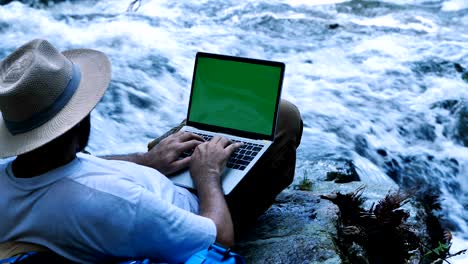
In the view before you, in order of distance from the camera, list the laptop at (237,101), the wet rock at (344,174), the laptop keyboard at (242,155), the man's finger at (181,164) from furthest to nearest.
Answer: the wet rock at (344,174) → the laptop at (237,101) → the laptop keyboard at (242,155) → the man's finger at (181,164)

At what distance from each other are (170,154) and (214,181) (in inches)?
11.8

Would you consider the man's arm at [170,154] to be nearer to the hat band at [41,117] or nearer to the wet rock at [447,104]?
the hat band at [41,117]

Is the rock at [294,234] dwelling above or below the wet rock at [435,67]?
above

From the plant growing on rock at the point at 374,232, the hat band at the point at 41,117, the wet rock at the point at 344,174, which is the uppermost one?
the hat band at the point at 41,117

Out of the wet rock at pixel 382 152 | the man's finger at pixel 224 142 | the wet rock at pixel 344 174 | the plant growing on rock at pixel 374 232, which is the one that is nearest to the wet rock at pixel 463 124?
the wet rock at pixel 382 152

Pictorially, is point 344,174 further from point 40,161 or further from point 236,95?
point 40,161

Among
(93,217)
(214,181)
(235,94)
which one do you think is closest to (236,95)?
(235,94)

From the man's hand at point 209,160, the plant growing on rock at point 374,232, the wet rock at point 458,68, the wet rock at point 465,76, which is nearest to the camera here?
the man's hand at point 209,160

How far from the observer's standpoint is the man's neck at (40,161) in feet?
7.07

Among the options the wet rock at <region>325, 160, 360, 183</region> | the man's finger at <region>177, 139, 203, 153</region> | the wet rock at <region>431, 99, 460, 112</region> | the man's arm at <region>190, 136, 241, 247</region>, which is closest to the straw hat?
the man's arm at <region>190, 136, 241, 247</region>

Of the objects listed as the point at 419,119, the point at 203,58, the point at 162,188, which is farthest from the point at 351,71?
the point at 162,188

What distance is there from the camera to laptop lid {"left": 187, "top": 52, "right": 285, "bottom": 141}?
3.11 meters

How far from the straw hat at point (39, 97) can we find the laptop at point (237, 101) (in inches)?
36.2

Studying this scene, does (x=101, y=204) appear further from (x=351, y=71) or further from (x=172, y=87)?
(x=351, y=71)
